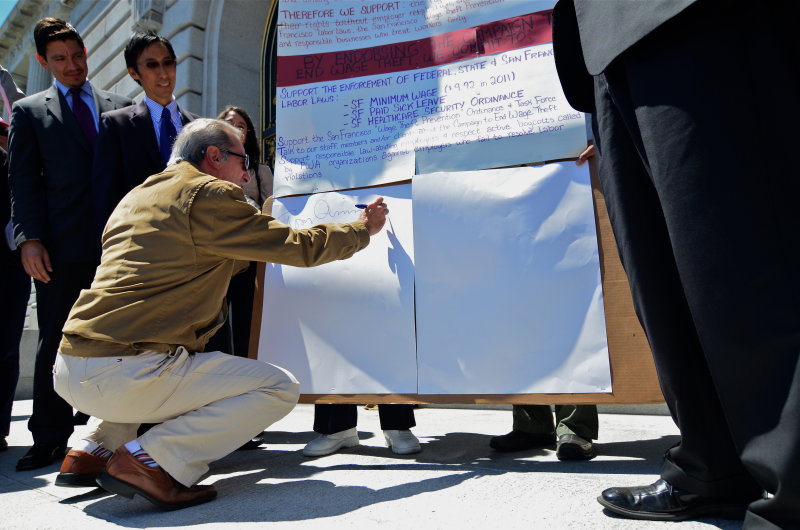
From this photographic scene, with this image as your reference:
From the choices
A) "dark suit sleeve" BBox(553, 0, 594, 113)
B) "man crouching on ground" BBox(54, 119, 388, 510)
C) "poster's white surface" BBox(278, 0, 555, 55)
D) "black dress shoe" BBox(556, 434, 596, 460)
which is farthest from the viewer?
"poster's white surface" BBox(278, 0, 555, 55)

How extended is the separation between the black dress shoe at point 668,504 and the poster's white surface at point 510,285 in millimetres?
730

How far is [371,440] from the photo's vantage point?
287 centimetres

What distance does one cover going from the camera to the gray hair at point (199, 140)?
6.89 feet

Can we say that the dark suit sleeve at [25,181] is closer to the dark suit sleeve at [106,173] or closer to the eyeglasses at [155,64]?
the dark suit sleeve at [106,173]

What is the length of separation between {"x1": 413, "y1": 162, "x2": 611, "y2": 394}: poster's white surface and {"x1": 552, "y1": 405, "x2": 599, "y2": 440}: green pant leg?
0.77 ft

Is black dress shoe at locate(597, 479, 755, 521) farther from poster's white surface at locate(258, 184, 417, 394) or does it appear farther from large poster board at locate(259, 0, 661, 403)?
poster's white surface at locate(258, 184, 417, 394)

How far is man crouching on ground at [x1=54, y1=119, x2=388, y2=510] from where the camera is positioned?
1.79 metres

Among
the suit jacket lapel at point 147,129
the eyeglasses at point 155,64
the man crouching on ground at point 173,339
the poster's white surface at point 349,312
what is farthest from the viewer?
the eyeglasses at point 155,64

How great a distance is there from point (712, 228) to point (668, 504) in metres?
0.65

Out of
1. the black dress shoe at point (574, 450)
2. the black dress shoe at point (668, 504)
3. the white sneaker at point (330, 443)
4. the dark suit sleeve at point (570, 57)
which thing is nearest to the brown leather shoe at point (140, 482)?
the white sneaker at point (330, 443)

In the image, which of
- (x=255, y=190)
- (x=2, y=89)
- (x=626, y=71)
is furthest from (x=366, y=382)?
(x=2, y=89)

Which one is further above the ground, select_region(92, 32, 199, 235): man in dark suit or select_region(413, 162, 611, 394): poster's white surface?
select_region(92, 32, 199, 235): man in dark suit

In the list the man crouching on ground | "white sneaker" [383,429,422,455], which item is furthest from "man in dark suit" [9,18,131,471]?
"white sneaker" [383,429,422,455]

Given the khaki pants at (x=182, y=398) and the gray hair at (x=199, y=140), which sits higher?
the gray hair at (x=199, y=140)
